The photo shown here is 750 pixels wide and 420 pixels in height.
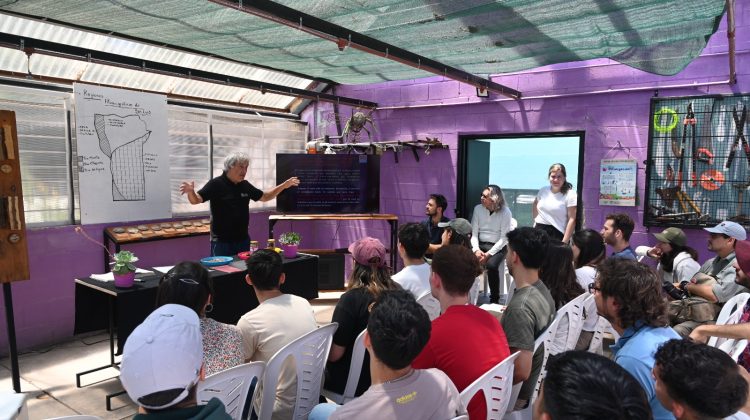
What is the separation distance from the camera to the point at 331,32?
→ 2.62m

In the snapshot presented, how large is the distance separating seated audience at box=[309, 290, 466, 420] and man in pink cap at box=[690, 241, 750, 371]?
1333 mm

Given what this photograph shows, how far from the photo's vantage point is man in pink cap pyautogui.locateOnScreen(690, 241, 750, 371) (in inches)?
77.9

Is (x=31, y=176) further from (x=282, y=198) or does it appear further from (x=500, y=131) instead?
(x=500, y=131)

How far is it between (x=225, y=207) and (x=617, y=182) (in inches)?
142

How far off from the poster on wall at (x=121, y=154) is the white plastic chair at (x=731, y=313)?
437 cm

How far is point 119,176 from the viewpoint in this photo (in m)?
4.18

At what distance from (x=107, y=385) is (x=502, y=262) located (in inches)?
144

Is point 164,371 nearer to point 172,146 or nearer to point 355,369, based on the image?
point 355,369

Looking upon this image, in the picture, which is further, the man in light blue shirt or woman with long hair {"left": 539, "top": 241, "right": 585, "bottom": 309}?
woman with long hair {"left": 539, "top": 241, "right": 585, "bottom": 309}

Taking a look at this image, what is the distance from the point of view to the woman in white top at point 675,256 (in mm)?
3283

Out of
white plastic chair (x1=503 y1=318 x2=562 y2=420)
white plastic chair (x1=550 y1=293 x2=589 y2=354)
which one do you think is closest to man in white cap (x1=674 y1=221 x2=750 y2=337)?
white plastic chair (x1=550 y1=293 x2=589 y2=354)

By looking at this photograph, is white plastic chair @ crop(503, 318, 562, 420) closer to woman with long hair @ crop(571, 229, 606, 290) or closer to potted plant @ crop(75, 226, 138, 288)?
woman with long hair @ crop(571, 229, 606, 290)

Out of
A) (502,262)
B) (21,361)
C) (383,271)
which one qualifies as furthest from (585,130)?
(21,361)

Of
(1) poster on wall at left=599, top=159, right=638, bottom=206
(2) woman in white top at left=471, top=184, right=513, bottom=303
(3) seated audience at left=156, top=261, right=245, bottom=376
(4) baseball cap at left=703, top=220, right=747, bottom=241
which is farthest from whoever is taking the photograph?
(2) woman in white top at left=471, top=184, right=513, bottom=303
